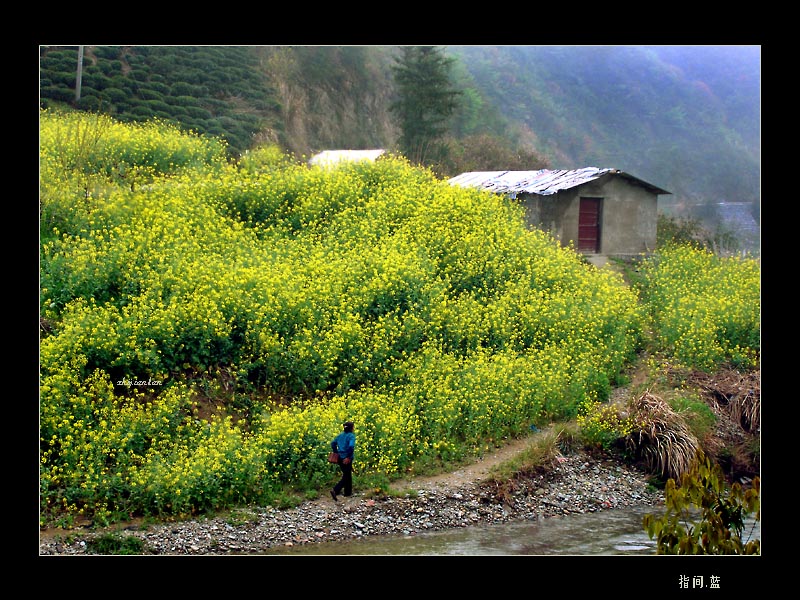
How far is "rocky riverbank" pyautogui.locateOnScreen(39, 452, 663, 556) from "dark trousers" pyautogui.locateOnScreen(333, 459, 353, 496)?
0.43ft

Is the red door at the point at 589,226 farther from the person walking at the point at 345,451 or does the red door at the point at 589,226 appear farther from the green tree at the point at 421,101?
the person walking at the point at 345,451

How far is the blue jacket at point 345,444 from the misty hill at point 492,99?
14.2 meters

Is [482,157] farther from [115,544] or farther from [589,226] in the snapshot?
[115,544]

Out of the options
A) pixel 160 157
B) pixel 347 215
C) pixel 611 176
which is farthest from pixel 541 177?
pixel 160 157

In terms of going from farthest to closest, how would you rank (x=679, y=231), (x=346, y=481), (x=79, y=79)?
(x=79, y=79), (x=679, y=231), (x=346, y=481)

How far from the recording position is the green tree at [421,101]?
994 inches

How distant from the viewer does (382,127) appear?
31.9 metres

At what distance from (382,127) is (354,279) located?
17.8 meters

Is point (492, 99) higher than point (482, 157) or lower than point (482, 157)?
higher

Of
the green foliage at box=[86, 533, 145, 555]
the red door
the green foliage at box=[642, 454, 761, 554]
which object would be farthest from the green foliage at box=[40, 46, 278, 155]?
the green foliage at box=[642, 454, 761, 554]

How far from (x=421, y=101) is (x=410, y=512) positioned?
16332mm

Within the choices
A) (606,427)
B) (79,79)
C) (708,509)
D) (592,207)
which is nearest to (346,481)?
(606,427)

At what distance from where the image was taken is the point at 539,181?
797 inches

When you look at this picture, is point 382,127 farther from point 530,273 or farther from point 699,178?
point 530,273
